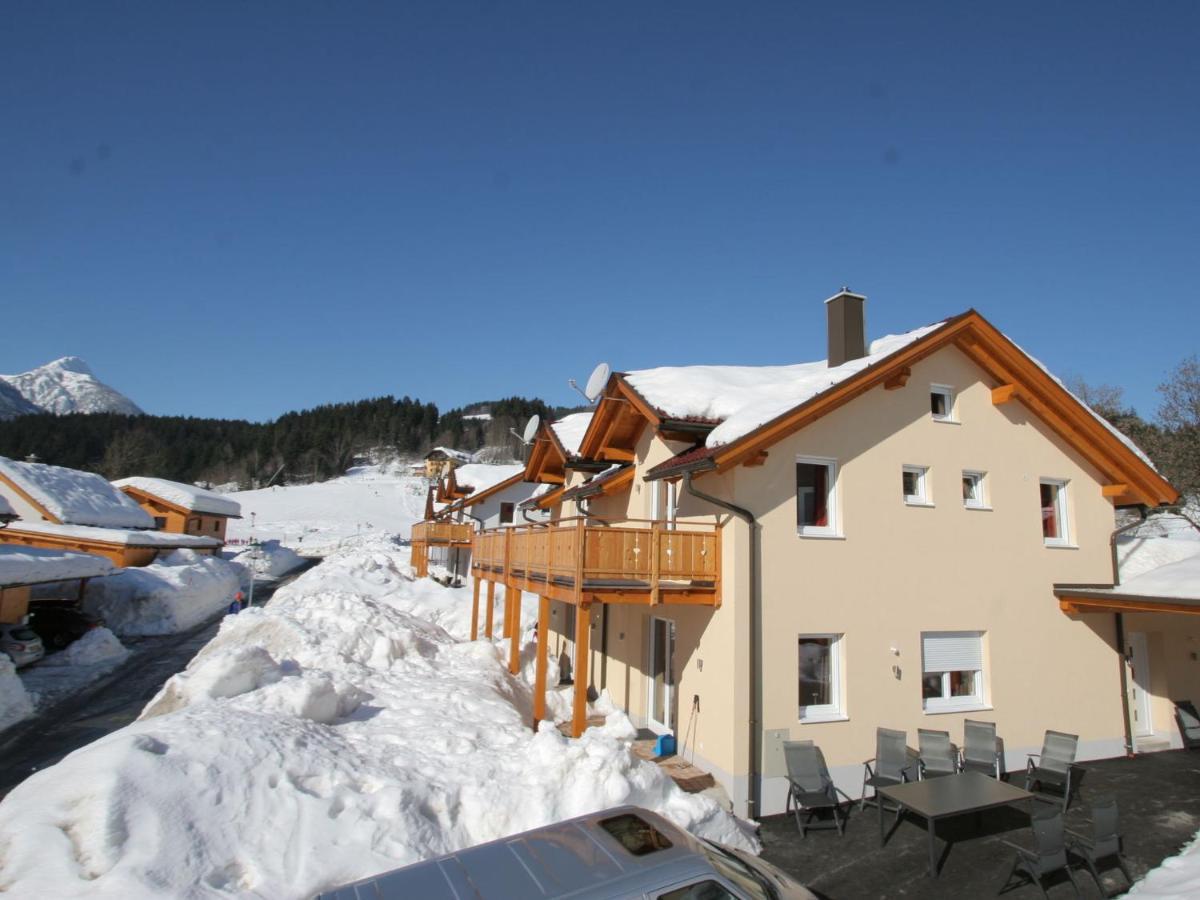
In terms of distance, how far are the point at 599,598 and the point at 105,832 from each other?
6.91 m

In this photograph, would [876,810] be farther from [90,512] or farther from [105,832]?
[90,512]

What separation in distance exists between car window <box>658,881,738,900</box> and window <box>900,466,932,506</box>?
30.3 ft

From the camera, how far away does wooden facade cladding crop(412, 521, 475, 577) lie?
34156 millimetres

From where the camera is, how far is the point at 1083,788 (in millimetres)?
11461

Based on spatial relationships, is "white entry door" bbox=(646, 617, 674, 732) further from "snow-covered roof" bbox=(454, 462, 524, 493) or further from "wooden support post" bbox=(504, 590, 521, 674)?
"snow-covered roof" bbox=(454, 462, 524, 493)

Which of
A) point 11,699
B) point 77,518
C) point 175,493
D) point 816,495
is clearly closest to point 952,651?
point 816,495

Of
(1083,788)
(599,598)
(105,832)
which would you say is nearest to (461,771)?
(599,598)

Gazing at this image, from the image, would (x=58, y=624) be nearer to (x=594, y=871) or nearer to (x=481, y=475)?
(x=481, y=475)

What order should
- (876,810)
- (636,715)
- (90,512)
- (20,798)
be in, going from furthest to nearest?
1. (90,512)
2. (636,715)
3. (876,810)
4. (20,798)

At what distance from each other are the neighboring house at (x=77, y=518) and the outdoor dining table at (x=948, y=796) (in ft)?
123

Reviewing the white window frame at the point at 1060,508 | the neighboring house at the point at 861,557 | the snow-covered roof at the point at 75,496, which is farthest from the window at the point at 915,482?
the snow-covered roof at the point at 75,496

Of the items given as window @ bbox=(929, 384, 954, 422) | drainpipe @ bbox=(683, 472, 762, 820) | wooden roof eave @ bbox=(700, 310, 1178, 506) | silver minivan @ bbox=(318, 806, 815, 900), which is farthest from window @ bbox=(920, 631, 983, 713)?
silver minivan @ bbox=(318, 806, 815, 900)

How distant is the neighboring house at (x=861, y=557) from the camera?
11109 mm

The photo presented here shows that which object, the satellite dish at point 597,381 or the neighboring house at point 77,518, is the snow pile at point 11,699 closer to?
the satellite dish at point 597,381
